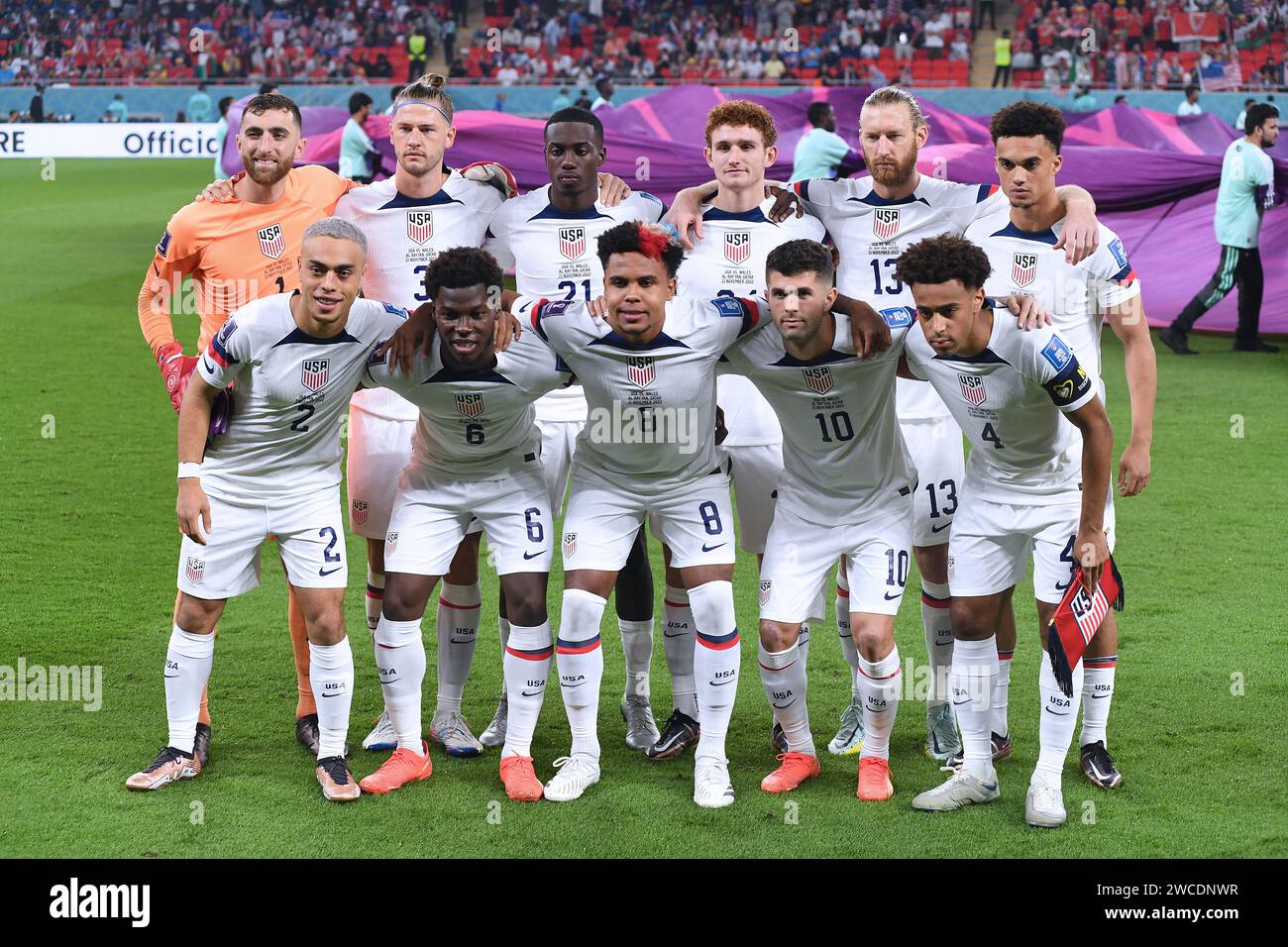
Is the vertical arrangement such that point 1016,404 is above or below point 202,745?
above

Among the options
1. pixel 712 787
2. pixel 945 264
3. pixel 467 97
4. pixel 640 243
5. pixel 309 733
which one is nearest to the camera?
pixel 945 264

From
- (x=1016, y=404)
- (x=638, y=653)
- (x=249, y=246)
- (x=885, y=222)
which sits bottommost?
(x=638, y=653)

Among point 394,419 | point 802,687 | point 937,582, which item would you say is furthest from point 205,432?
point 937,582

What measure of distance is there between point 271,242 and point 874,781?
3.01 meters

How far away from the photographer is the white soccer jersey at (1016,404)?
173 inches

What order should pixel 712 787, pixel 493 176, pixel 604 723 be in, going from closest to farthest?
pixel 712 787, pixel 604 723, pixel 493 176

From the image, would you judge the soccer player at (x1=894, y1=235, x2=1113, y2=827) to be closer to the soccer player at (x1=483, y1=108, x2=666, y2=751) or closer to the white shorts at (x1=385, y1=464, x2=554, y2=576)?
the soccer player at (x1=483, y1=108, x2=666, y2=751)

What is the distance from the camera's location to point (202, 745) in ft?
16.9

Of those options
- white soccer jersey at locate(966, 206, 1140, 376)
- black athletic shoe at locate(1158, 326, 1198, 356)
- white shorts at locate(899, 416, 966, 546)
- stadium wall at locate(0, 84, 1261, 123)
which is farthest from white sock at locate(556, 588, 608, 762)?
stadium wall at locate(0, 84, 1261, 123)

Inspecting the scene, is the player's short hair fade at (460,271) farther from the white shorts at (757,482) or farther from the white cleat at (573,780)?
the white cleat at (573,780)

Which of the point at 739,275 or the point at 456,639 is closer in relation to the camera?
the point at 456,639

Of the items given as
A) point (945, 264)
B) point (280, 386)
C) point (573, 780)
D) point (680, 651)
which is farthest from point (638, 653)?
point (945, 264)

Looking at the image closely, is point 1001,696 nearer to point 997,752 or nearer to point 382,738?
point 997,752

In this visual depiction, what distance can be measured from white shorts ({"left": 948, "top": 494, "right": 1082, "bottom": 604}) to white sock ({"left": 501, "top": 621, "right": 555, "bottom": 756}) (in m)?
1.42
